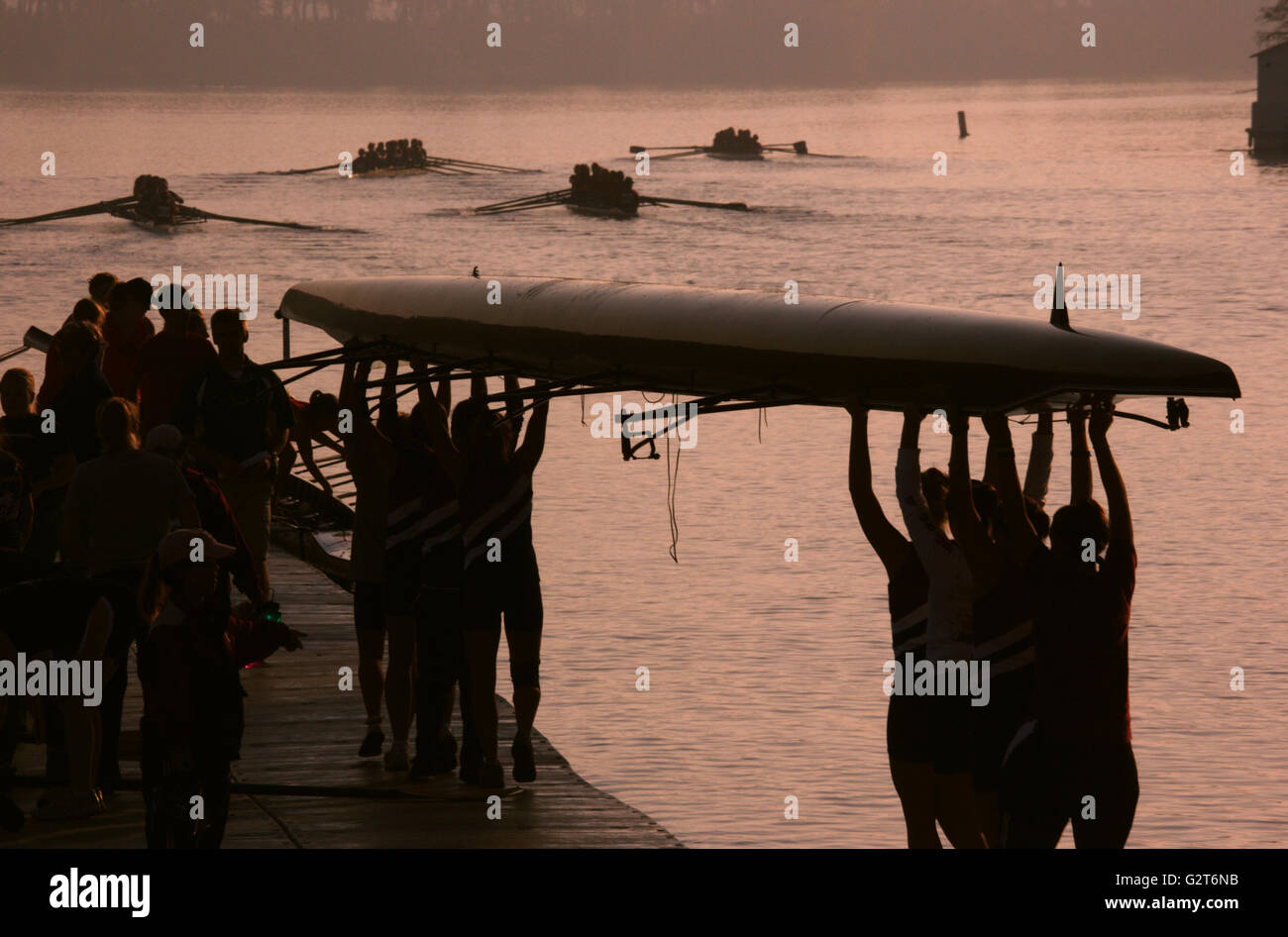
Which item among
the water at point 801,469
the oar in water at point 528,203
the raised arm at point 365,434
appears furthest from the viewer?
the oar in water at point 528,203

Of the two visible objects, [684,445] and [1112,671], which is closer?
[1112,671]

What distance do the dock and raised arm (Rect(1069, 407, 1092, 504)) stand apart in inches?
101

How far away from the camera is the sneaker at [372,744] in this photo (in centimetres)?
874

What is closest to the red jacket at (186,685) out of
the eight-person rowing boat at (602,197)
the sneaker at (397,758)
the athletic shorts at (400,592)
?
the athletic shorts at (400,592)

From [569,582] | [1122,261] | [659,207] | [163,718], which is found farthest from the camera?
[659,207]

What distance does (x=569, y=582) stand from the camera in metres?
21.5

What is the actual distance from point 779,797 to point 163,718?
831cm

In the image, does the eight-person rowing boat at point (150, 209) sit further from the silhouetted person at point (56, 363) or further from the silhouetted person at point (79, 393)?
the silhouetted person at point (79, 393)

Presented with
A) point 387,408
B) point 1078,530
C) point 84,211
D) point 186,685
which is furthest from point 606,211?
point 1078,530

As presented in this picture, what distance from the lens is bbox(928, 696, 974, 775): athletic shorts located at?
619 cm

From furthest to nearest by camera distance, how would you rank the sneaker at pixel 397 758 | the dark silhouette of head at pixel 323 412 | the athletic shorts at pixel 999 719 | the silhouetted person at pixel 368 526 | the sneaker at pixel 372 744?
the dark silhouette of head at pixel 323 412 → the sneaker at pixel 372 744 → the sneaker at pixel 397 758 → the silhouetted person at pixel 368 526 → the athletic shorts at pixel 999 719

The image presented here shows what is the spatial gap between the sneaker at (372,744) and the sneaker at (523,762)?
73 cm
